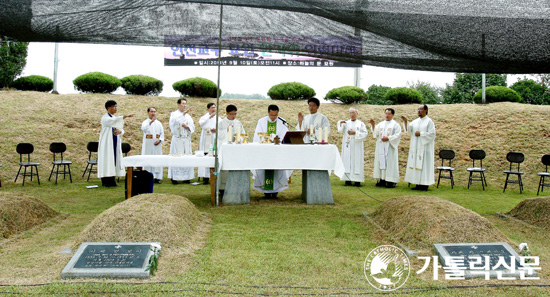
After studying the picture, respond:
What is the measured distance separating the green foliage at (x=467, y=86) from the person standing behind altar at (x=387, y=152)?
375 inches

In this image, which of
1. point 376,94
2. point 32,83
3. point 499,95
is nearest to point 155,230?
point 32,83

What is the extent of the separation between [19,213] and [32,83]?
13936 millimetres

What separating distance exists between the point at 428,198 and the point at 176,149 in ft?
24.3

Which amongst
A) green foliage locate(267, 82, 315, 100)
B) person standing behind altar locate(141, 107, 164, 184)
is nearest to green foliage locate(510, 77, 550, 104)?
green foliage locate(267, 82, 315, 100)

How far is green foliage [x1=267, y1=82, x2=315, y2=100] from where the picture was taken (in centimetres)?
1795

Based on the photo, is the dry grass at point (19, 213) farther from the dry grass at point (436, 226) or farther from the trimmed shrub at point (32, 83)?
the trimmed shrub at point (32, 83)

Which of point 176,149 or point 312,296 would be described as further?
point 176,149

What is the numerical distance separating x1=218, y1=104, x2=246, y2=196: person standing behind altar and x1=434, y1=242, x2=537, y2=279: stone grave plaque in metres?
4.48

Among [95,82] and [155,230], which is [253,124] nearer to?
[95,82]

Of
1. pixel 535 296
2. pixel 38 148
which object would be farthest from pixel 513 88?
pixel 38 148

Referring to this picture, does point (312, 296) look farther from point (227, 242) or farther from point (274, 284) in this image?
point (227, 242)

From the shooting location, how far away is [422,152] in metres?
10.1

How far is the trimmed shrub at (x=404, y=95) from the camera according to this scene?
58.3 ft

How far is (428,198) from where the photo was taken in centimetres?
520
